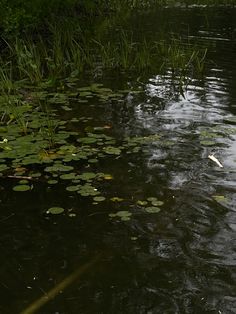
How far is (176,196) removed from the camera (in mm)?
4648

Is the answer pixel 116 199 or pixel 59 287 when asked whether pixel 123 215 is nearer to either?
pixel 116 199

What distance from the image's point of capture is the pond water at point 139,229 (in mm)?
3277

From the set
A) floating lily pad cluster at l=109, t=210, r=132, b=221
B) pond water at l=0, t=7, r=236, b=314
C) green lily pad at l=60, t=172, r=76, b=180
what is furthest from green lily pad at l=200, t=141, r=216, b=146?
floating lily pad cluster at l=109, t=210, r=132, b=221

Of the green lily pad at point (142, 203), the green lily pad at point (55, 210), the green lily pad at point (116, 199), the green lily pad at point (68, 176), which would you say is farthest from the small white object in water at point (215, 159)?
the green lily pad at point (55, 210)

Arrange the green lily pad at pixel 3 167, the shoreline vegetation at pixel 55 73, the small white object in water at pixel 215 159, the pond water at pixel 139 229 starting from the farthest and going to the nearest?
the shoreline vegetation at pixel 55 73 → the small white object in water at pixel 215 159 → the green lily pad at pixel 3 167 → the pond water at pixel 139 229

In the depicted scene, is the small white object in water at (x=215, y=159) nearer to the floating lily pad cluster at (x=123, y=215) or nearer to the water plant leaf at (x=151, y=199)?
the water plant leaf at (x=151, y=199)

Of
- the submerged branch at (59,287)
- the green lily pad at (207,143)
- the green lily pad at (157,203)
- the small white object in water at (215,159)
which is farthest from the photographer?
the green lily pad at (207,143)

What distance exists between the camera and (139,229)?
13.4 feet

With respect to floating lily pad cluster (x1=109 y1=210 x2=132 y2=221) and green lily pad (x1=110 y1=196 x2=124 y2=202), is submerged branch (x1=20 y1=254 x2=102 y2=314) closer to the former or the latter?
floating lily pad cluster (x1=109 y1=210 x2=132 y2=221)

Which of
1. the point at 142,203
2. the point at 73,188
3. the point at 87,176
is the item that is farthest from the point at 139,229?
the point at 87,176

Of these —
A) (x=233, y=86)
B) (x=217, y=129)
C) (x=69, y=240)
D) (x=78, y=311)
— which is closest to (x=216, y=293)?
(x=78, y=311)

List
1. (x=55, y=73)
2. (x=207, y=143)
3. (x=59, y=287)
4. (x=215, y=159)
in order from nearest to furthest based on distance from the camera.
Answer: (x=59, y=287) → (x=215, y=159) → (x=207, y=143) → (x=55, y=73)

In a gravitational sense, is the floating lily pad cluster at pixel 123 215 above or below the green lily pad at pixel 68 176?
below

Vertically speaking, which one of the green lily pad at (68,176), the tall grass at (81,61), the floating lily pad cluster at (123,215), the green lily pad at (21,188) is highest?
the green lily pad at (21,188)
